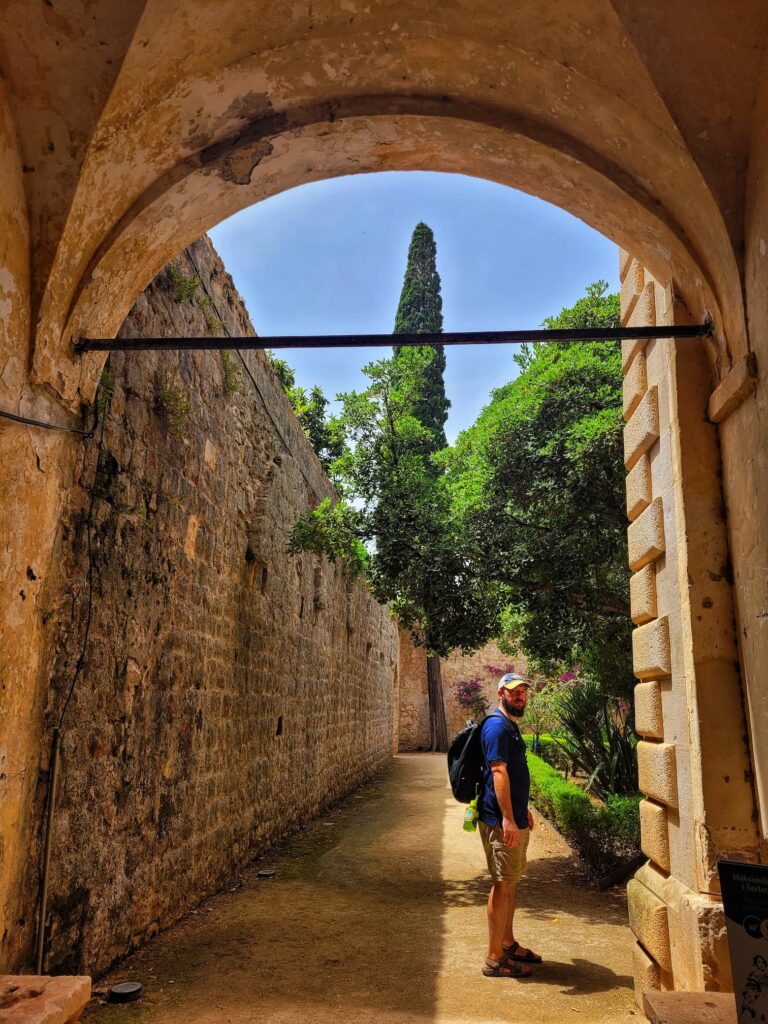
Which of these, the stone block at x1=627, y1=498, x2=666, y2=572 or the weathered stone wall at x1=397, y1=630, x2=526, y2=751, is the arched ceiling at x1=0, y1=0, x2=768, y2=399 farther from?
the weathered stone wall at x1=397, y1=630, x2=526, y2=751

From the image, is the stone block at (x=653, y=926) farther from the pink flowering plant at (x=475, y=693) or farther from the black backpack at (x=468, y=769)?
the pink flowering plant at (x=475, y=693)

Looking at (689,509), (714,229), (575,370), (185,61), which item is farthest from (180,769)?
(575,370)

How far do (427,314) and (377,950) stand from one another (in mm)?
20232

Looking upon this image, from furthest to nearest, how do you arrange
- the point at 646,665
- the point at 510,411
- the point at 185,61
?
the point at 510,411 → the point at 646,665 → the point at 185,61

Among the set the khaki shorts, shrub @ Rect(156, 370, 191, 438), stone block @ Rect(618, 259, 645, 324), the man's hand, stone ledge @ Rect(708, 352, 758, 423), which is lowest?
the khaki shorts

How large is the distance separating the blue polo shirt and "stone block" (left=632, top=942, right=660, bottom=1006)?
1024mm

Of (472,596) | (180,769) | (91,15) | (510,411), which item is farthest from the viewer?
(510,411)

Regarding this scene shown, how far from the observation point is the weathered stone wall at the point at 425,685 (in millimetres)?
24406

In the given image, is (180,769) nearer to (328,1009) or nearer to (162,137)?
(328,1009)

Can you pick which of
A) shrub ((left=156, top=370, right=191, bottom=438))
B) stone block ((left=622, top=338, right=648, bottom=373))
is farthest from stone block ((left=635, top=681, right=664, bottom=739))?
shrub ((left=156, top=370, right=191, bottom=438))

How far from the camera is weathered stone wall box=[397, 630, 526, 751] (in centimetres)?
2441

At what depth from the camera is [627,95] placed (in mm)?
3119

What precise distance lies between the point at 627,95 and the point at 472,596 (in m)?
5.13

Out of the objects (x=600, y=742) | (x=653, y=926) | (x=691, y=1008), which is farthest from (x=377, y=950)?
(x=600, y=742)
